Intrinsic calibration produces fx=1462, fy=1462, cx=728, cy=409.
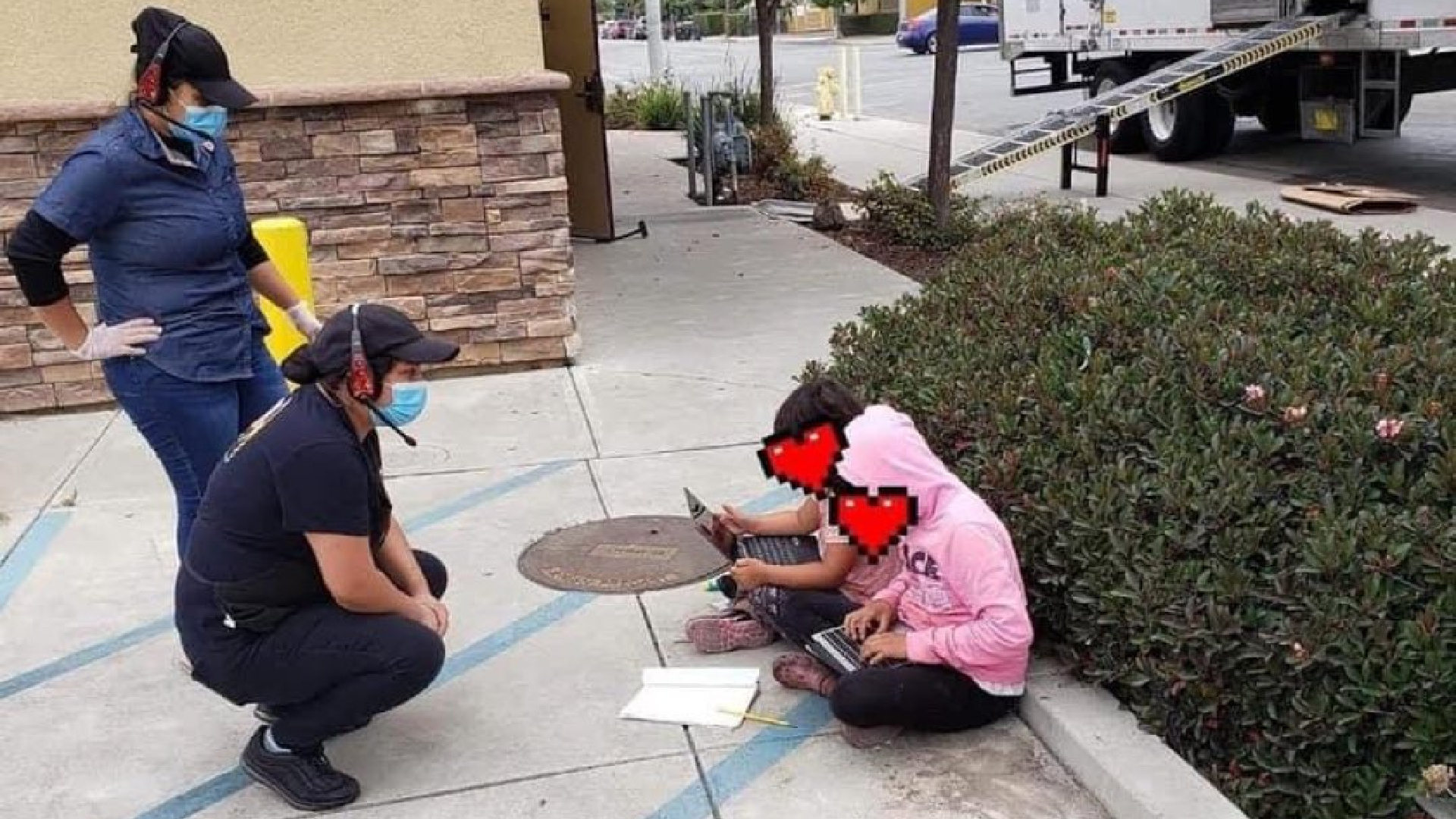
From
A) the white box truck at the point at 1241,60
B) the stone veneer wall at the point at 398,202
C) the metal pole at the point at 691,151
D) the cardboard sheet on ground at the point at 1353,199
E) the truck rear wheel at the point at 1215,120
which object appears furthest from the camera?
the truck rear wheel at the point at 1215,120

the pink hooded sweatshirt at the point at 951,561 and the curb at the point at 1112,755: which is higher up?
Answer: the pink hooded sweatshirt at the point at 951,561

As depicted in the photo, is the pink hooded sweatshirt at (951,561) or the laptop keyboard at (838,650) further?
the laptop keyboard at (838,650)

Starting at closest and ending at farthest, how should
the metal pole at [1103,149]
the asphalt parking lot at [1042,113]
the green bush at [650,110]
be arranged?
1. the metal pole at [1103,149]
2. the asphalt parking lot at [1042,113]
3. the green bush at [650,110]

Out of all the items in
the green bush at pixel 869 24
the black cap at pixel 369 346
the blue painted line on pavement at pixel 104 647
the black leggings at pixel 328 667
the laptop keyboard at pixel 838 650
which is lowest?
the blue painted line on pavement at pixel 104 647

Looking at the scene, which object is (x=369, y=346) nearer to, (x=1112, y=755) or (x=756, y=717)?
(x=756, y=717)

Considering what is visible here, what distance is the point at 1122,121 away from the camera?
16.5 meters

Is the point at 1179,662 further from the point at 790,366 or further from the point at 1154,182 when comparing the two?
the point at 1154,182

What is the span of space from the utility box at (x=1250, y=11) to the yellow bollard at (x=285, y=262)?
10545 mm

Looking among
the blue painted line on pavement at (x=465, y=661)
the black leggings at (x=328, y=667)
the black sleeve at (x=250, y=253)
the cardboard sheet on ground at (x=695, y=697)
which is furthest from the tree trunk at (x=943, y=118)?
the black leggings at (x=328, y=667)

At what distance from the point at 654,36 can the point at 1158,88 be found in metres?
13.0

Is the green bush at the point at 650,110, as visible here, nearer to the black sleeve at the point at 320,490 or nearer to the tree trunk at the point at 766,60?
the tree trunk at the point at 766,60

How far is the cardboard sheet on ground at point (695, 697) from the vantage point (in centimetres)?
378

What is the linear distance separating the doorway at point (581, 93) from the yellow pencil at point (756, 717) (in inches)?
297

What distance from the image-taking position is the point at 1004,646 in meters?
3.45
